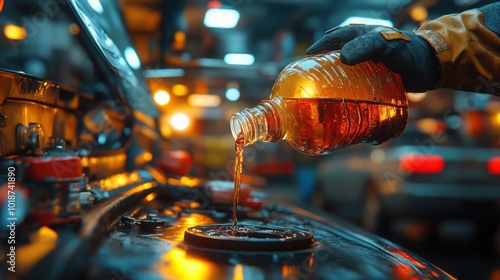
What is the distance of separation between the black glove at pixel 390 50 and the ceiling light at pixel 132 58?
35.0 inches

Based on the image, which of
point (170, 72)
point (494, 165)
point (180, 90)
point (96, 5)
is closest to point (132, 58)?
point (96, 5)

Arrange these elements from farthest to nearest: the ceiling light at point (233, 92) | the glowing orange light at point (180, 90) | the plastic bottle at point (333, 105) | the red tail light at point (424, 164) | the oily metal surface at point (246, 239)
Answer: the red tail light at point (424, 164) → the ceiling light at point (233, 92) → the glowing orange light at point (180, 90) → the plastic bottle at point (333, 105) → the oily metal surface at point (246, 239)

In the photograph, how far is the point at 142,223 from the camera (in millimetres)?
1348

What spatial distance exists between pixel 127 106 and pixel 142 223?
1.01m

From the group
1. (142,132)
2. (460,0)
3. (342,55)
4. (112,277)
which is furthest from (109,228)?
(460,0)

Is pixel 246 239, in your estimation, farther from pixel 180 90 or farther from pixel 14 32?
pixel 180 90

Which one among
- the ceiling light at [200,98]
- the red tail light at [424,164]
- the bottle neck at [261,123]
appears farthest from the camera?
the red tail light at [424,164]

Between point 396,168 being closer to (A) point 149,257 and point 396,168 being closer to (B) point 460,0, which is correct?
(B) point 460,0

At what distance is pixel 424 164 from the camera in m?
7.55

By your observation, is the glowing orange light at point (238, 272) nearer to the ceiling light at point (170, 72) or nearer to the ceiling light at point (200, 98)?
the ceiling light at point (170, 72)

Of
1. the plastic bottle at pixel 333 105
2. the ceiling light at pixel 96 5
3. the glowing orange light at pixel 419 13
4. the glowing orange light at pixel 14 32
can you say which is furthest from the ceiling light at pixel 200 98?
the plastic bottle at pixel 333 105

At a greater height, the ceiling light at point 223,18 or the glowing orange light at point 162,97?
the ceiling light at point 223,18

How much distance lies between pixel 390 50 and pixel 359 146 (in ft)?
25.7

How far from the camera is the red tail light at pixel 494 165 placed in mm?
7789
